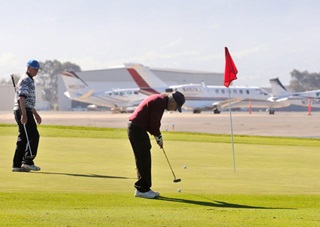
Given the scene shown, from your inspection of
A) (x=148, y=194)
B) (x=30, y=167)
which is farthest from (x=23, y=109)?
(x=148, y=194)

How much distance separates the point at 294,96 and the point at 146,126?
103m

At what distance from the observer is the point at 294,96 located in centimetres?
11350

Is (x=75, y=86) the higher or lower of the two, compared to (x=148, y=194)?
lower

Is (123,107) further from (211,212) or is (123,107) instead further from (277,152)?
(211,212)

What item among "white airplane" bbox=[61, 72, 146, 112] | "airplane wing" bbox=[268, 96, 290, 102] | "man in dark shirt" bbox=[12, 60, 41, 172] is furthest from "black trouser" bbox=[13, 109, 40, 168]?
"white airplane" bbox=[61, 72, 146, 112]

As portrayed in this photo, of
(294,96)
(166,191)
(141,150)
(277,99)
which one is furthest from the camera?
(294,96)

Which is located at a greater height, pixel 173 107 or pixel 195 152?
pixel 173 107

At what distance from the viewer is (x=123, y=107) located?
11131 cm

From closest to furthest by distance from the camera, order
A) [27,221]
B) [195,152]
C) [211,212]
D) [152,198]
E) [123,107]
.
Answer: [27,221]
[211,212]
[152,198]
[195,152]
[123,107]

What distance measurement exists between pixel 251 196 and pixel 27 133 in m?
5.55

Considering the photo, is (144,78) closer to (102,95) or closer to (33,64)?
(102,95)

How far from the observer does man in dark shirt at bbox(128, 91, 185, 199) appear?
40.0 feet

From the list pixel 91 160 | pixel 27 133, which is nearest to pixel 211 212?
pixel 27 133

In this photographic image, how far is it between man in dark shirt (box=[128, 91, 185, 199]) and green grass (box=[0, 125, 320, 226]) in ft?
1.12
